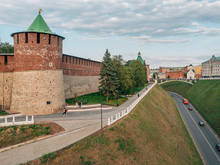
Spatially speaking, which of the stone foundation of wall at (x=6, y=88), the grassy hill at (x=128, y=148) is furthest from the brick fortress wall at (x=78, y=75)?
the grassy hill at (x=128, y=148)

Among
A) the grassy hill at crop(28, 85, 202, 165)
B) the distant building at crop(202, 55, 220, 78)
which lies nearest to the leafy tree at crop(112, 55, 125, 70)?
the grassy hill at crop(28, 85, 202, 165)

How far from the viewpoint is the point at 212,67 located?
323ft

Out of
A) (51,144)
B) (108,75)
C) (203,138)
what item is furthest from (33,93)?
(203,138)

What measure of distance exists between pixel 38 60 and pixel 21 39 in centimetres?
331

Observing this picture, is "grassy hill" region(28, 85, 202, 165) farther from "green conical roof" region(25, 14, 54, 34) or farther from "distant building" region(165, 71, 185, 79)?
"distant building" region(165, 71, 185, 79)

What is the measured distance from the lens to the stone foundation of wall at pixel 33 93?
19.7m

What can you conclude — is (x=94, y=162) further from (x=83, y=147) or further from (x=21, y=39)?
Answer: (x=21, y=39)

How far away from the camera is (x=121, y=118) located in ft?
58.6

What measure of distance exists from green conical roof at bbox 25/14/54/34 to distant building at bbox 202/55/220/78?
323 feet

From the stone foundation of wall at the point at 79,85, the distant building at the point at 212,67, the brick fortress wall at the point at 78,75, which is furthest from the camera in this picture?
the distant building at the point at 212,67

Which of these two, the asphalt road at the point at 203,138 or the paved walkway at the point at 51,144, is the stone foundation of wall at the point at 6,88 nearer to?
the paved walkway at the point at 51,144

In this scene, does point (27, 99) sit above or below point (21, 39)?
below

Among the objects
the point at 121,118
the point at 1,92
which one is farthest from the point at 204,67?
the point at 1,92

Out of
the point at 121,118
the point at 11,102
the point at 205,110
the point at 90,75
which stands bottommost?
the point at 205,110
